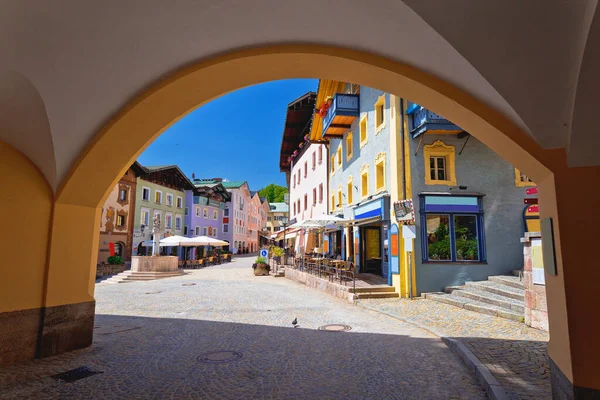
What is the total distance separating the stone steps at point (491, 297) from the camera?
840 centimetres

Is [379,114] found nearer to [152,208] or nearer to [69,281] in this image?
[69,281]

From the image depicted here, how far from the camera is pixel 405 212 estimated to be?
12.1 m

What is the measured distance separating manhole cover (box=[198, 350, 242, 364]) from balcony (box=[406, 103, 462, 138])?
942cm

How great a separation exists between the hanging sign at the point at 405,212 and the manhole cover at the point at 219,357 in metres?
8.05

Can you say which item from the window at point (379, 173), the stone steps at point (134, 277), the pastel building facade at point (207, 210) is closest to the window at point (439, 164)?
the window at point (379, 173)

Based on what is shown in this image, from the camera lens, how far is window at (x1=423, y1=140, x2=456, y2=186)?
1230 centimetres

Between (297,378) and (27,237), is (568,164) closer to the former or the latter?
(297,378)

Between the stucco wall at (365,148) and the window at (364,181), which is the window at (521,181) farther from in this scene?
the window at (364,181)

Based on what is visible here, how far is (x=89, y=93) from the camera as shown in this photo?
15.4 ft

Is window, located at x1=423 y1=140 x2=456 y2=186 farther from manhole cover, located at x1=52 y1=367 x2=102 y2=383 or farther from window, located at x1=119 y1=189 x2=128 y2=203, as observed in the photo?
window, located at x1=119 y1=189 x2=128 y2=203

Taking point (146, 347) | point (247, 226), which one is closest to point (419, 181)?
point (146, 347)

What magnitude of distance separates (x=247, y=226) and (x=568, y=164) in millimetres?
66609

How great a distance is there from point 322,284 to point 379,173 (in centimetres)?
532

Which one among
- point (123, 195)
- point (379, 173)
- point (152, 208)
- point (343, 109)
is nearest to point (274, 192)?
point (152, 208)
